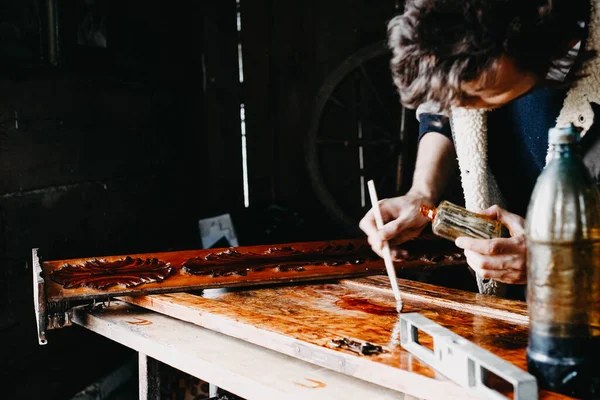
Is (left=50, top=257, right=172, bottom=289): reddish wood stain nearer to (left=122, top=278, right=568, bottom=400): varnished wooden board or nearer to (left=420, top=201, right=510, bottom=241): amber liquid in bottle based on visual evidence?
(left=122, top=278, right=568, bottom=400): varnished wooden board

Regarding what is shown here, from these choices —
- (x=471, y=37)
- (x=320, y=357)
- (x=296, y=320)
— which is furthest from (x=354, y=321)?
(x=471, y=37)

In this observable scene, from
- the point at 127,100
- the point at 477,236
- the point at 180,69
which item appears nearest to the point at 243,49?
the point at 180,69

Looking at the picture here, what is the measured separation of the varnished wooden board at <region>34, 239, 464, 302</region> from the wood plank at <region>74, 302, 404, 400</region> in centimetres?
10

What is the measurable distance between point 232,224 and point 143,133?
939 mm

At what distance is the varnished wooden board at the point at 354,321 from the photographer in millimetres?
1422

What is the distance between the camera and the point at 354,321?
1784mm

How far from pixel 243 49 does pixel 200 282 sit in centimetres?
352

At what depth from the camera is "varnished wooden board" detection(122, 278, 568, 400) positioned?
1422 millimetres

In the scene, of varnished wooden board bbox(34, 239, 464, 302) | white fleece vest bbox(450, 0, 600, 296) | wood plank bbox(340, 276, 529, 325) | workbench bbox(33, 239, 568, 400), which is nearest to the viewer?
workbench bbox(33, 239, 568, 400)

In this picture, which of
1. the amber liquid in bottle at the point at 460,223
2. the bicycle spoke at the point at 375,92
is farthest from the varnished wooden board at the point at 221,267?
the bicycle spoke at the point at 375,92

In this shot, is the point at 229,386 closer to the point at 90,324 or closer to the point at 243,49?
the point at 90,324

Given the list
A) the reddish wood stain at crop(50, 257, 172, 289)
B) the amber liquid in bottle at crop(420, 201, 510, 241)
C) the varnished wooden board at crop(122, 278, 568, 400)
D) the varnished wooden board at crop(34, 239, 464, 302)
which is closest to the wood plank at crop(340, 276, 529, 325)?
the varnished wooden board at crop(122, 278, 568, 400)

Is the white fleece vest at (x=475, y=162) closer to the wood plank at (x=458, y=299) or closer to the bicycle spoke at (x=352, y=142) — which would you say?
the wood plank at (x=458, y=299)

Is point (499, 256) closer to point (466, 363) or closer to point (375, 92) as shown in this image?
point (466, 363)
